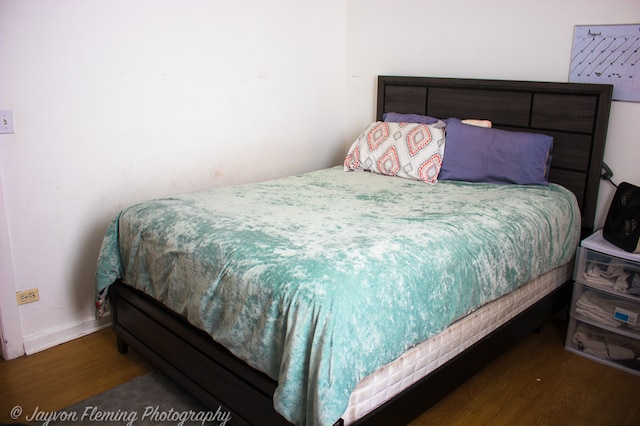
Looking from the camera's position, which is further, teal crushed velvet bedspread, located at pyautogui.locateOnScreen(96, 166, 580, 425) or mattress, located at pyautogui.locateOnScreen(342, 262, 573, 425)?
mattress, located at pyautogui.locateOnScreen(342, 262, 573, 425)

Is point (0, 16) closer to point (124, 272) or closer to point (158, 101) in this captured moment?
point (158, 101)

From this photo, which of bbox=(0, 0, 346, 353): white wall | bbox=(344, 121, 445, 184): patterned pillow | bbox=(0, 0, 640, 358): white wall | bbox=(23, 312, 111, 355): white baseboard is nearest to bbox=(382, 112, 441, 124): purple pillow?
bbox=(344, 121, 445, 184): patterned pillow

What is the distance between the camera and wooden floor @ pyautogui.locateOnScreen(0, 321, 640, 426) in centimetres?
221

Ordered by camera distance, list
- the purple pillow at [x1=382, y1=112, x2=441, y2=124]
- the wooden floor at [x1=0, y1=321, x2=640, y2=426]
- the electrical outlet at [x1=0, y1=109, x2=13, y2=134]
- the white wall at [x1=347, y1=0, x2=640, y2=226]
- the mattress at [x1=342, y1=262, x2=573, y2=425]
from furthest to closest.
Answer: the purple pillow at [x1=382, y1=112, x2=441, y2=124], the white wall at [x1=347, y1=0, x2=640, y2=226], the electrical outlet at [x1=0, y1=109, x2=13, y2=134], the wooden floor at [x1=0, y1=321, x2=640, y2=426], the mattress at [x1=342, y1=262, x2=573, y2=425]

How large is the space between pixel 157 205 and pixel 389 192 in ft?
3.81

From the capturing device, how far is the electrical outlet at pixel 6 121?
241 centimetres

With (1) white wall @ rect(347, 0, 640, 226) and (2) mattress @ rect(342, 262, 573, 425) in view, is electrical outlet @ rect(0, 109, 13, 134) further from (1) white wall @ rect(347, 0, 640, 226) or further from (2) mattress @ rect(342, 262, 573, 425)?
(1) white wall @ rect(347, 0, 640, 226)

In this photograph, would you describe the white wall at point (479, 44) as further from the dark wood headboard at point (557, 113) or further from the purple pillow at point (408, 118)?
the purple pillow at point (408, 118)

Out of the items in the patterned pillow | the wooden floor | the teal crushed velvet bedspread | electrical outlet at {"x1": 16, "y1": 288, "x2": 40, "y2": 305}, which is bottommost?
the wooden floor

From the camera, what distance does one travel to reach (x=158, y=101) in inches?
117

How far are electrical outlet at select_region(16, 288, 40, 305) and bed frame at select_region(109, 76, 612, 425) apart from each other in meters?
0.42

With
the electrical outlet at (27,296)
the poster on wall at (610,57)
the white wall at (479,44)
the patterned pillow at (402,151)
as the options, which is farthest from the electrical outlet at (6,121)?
the poster on wall at (610,57)

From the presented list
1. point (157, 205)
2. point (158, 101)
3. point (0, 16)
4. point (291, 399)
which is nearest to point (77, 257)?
point (157, 205)

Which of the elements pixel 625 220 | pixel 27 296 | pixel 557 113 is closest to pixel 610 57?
pixel 557 113
